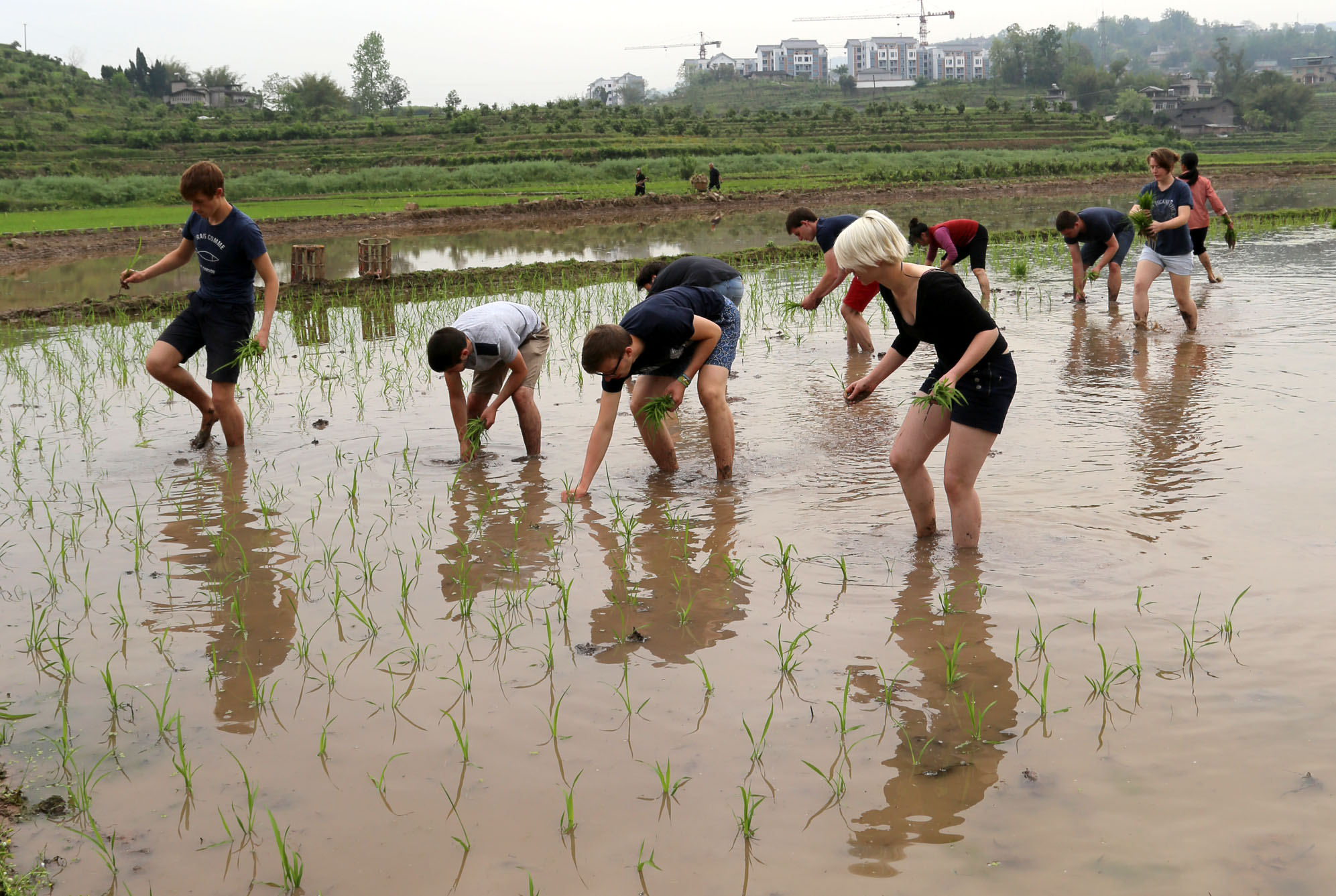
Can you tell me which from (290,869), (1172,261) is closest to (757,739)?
(290,869)

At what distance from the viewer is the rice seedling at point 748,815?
2.74 metres

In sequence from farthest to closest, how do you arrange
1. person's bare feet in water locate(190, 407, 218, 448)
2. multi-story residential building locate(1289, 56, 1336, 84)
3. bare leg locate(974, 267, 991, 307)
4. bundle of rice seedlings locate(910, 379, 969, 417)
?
multi-story residential building locate(1289, 56, 1336, 84)
bare leg locate(974, 267, 991, 307)
person's bare feet in water locate(190, 407, 218, 448)
bundle of rice seedlings locate(910, 379, 969, 417)

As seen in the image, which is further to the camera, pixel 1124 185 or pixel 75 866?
pixel 1124 185

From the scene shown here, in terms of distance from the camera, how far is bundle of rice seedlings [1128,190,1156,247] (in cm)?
939

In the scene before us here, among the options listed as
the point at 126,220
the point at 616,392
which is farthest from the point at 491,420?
the point at 126,220

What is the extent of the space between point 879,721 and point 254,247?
16.1 feet

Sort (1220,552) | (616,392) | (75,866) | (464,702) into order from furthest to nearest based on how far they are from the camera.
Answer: (616,392)
(1220,552)
(464,702)
(75,866)

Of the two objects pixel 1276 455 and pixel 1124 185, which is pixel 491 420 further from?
pixel 1124 185

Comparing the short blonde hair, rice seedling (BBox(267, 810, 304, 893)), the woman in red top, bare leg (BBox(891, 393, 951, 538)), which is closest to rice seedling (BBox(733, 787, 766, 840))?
rice seedling (BBox(267, 810, 304, 893))

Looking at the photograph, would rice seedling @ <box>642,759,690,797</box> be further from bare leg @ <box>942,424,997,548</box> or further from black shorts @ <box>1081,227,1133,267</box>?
black shorts @ <box>1081,227,1133,267</box>

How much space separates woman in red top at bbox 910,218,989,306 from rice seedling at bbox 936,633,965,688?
6387 mm

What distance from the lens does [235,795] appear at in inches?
119

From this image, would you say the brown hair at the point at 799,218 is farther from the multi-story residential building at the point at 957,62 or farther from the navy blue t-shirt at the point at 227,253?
the multi-story residential building at the point at 957,62

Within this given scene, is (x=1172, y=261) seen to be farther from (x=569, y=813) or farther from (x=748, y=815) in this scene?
(x=569, y=813)
